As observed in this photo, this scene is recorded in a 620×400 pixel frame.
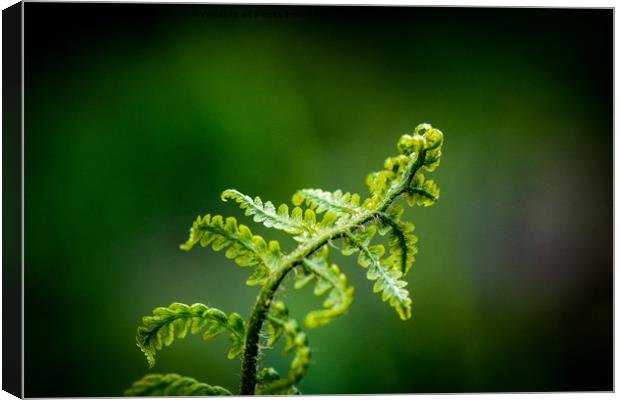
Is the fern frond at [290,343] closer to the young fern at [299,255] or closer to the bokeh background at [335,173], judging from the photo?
the young fern at [299,255]

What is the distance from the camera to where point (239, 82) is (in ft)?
11.7

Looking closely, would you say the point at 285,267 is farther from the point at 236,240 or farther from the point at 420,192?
the point at 420,192

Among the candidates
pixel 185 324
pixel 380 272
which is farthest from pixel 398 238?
pixel 185 324

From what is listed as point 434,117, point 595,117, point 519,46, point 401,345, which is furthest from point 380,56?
point 401,345

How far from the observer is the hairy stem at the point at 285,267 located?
0.93 metres

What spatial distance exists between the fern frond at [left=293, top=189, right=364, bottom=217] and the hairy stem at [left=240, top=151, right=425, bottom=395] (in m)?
0.06

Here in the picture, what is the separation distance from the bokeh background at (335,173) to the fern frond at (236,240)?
2.27m

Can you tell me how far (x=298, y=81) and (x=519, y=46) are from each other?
51.9 inches

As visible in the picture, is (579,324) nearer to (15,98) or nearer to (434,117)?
(434,117)

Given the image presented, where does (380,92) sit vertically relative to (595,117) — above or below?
above

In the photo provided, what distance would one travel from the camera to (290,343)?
2.82ft

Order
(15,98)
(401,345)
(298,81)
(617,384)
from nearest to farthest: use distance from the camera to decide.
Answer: (15,98) < (617,384) < (401,345) < (298,81)

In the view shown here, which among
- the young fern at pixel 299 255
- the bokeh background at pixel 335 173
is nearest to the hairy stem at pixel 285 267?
the young fern at pixel 299 255

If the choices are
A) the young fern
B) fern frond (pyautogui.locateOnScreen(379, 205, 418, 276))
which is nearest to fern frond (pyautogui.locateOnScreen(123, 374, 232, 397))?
the young fern
